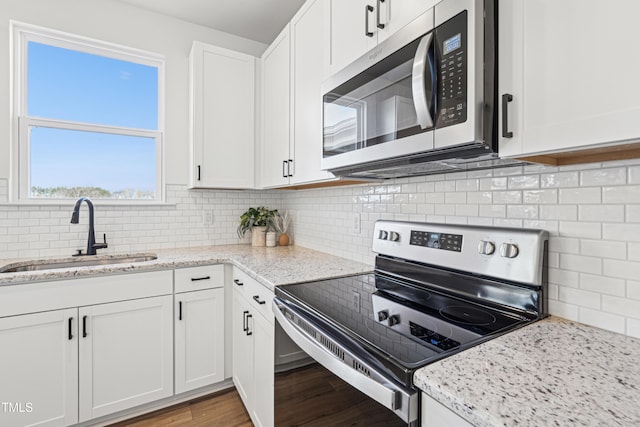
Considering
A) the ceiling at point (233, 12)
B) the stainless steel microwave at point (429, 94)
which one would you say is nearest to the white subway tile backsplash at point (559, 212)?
the stainless steel microwave at point (429, 94)

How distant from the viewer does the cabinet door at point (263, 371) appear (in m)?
1.38

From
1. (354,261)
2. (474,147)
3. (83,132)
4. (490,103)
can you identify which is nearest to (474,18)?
(490,103)

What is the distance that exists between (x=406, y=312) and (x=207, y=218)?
77.7 inches

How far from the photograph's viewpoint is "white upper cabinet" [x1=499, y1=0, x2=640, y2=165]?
64 cm

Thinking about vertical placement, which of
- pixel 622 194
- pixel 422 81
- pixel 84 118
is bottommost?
pixel 622 194

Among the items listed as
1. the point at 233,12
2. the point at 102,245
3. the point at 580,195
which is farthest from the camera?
Result: the point at 233,12

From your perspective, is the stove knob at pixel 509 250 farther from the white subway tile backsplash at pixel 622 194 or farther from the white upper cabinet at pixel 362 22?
the white upper cabinet at pixel 362 22

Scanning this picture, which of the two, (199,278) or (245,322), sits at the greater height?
(199,278)

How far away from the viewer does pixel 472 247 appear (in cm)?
116

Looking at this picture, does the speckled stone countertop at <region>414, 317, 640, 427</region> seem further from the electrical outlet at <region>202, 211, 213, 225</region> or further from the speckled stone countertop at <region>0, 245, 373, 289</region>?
the electrical outlet at <region>202, 211, 213, 225</region>

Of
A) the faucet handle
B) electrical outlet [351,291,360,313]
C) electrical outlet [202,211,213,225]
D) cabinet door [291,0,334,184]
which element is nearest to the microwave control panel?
electrical outlet [351,291,360,313]

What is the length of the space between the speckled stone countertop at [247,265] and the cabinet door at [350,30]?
100 cm

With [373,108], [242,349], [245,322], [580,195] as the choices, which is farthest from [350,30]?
[242,349]

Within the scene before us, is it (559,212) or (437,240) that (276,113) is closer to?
(437,240)
